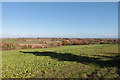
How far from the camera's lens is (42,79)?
656cm

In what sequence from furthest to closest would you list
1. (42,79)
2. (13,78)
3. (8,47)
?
(8,47) → (13,78) → (42,79)

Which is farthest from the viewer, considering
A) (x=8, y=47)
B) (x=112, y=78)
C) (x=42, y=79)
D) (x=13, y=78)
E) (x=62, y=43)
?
(x=62, y=43)

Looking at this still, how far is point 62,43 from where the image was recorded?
2099 inches

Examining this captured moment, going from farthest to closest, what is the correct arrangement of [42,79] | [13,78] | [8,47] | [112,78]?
[8,47] < [13,78] < [42,79] < [112,78]

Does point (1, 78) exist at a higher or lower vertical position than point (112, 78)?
lower

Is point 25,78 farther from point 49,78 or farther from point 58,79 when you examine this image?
point 58,79

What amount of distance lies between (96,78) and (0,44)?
4742cm

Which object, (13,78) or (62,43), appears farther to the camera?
(62,43)

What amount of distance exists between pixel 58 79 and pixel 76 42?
5013 centimetres

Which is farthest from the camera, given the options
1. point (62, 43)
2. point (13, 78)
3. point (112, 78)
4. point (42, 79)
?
point (62, 43)

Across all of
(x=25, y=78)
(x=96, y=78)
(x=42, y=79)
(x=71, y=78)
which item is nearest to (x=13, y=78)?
(x=25, y=78)

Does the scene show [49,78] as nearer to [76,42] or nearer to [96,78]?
[96,78]

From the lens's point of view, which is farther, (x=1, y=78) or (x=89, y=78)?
(x=1, y=78)

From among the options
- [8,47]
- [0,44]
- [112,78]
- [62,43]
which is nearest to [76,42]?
[62,43]
